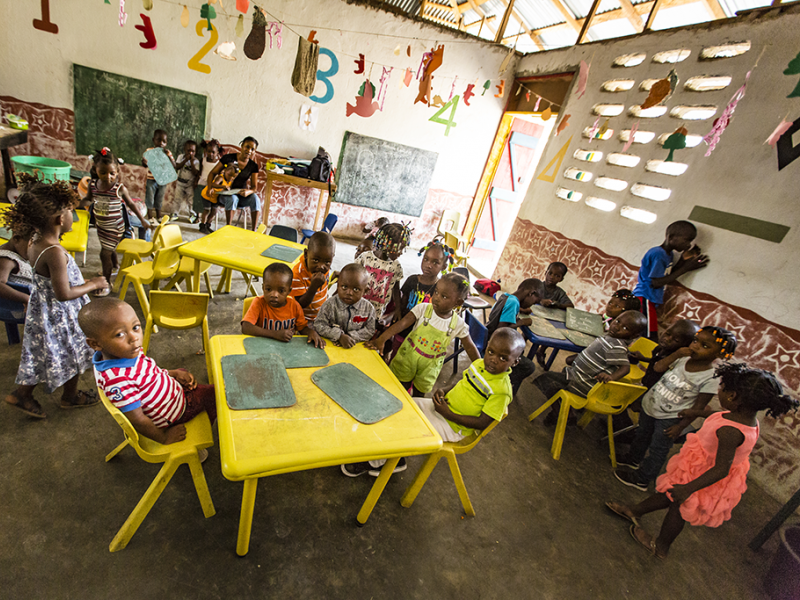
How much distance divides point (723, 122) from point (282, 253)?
4.67 meters

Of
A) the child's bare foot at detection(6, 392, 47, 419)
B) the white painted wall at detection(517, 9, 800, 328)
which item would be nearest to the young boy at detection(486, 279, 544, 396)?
the white painted wall at detection(517, 9, 800, 328)

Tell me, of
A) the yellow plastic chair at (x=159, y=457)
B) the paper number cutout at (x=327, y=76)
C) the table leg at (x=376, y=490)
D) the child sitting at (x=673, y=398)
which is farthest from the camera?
the paper number cutout at (x=327, y=76)

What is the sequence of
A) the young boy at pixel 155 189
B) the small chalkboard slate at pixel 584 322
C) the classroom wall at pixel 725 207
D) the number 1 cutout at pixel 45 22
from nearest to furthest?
the classroom wall at pixel 725 207
the small chalkboard slate at pixel 584 322
the number 1 cutout at pixel 45 22
the young boy at pixel 155 189

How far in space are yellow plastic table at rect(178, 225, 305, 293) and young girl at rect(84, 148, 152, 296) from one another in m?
0.90

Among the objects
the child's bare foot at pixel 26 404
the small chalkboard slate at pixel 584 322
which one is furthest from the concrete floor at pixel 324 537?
the small chalkboard slate at pixel 584 322

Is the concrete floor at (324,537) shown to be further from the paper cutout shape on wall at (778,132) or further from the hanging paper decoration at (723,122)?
the hanging paper decoration at (723,122)

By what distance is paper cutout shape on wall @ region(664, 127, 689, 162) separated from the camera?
3.88m

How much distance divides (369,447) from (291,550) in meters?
0.87

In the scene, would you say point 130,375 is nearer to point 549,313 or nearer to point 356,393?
point 356,393

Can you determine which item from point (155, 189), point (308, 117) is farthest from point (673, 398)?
point (155, 189)

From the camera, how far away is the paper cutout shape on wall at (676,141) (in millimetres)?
3875

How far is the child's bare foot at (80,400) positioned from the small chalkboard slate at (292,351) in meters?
1.33

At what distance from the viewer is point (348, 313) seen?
2264 millimetres

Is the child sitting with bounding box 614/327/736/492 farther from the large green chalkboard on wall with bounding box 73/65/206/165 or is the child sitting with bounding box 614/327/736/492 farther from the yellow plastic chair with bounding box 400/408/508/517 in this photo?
the large green chalkboard on wall with bounding box 73/65/206/165
